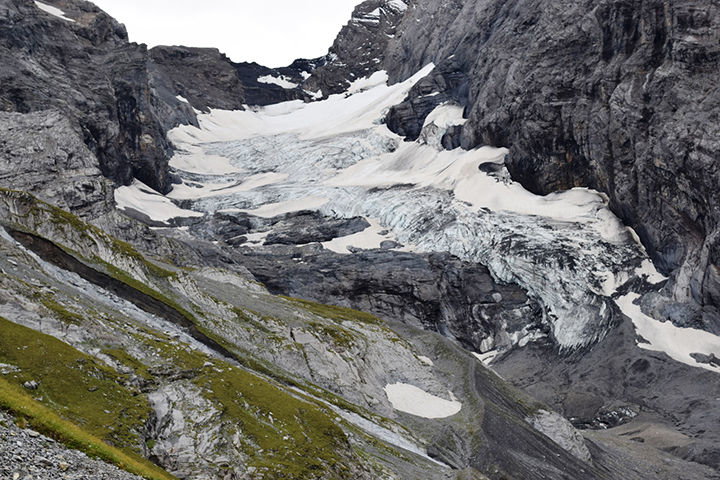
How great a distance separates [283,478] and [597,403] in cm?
6736

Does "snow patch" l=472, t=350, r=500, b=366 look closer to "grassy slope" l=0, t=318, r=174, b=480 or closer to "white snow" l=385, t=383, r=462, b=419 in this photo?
"white snow" l=385, t=383, r=462, b=419

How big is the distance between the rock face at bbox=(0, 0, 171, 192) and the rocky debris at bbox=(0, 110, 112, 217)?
2920cm

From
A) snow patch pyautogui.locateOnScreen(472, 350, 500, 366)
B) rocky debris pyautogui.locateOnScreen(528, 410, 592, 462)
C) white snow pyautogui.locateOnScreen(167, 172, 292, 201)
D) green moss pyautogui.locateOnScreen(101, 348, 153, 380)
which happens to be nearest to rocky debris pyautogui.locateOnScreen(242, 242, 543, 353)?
snow patch pyautogui.locateOnScreen(472, 350, 500, 366)

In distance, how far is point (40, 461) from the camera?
17266mm

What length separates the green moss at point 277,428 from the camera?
2730 cm

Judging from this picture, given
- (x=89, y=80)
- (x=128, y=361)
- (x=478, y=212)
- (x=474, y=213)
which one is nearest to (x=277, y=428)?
(x=128, y=361)

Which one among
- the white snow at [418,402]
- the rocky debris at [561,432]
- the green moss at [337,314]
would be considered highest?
the green moss at [337,314]

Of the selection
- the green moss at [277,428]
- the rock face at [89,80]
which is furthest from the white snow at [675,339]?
the rock face at [89,80]

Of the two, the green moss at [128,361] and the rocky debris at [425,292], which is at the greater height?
the green moss at [128,361]

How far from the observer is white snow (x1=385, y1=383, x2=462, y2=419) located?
173 feet

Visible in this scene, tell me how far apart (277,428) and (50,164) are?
233 ft

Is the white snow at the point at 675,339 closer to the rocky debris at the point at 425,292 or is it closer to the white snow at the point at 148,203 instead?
the rocky debris at the point at 425,292

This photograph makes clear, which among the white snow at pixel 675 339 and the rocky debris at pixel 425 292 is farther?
the rocky debris at pixel 425 292

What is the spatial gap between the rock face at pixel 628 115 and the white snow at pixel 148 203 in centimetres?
7175
